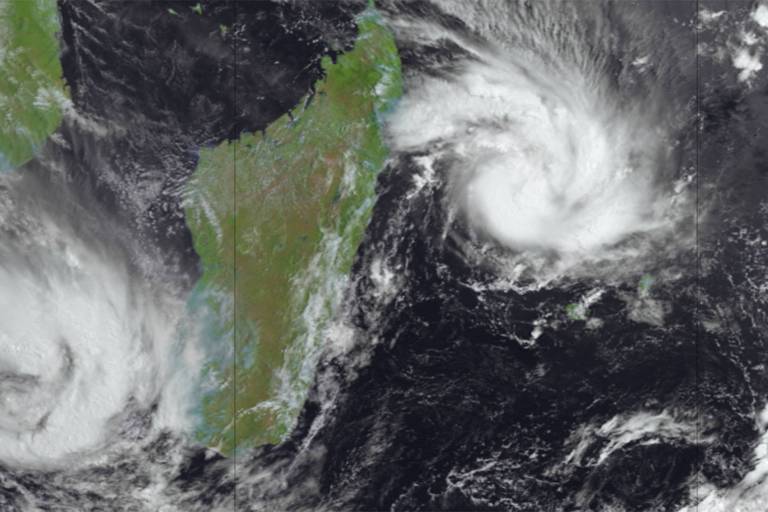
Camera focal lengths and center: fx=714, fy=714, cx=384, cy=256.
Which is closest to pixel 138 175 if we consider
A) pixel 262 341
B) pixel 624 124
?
pixel 262 341

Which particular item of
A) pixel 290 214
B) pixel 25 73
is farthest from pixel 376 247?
pixel 25 73

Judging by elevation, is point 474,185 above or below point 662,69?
below

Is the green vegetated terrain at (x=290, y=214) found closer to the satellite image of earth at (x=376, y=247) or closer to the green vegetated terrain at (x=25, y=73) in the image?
the satellite image of earth at (x=376, y=247)

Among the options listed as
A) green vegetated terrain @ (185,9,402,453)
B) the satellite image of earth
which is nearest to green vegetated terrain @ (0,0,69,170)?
the satellite image of earth

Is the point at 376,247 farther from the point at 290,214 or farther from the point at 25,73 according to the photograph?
the point at 25,73

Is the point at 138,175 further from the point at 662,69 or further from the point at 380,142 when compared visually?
the point at 662,69

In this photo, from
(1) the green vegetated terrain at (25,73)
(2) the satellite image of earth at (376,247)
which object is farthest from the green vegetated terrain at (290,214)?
(1) the green vegetated terrain at (25,73)
